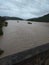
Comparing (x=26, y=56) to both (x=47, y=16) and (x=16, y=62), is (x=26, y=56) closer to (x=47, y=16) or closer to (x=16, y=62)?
(x=16, y=62)

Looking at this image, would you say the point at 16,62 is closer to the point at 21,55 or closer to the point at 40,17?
the point at 21,55

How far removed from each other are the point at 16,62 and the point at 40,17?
9168mm

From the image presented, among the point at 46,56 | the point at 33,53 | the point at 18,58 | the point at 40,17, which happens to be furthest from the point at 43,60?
the point at 40,17

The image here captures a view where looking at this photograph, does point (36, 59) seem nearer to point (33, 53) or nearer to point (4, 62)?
point (33, 53)

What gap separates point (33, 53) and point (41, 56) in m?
0.10

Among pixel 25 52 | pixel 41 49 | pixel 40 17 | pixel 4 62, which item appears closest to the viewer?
pixel 4 62

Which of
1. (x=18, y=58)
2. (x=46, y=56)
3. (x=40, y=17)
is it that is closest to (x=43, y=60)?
(x=46, y=56)

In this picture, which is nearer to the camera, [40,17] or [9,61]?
[9,61]

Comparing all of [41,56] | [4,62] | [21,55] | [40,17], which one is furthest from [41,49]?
[40,17]

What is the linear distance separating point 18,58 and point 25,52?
0.21ft

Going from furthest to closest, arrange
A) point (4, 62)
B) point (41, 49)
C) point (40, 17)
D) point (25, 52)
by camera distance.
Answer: point (40, 17)
point (41, 49)
point (25, 52)
point (4, 62)

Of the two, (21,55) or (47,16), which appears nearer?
(21,55)

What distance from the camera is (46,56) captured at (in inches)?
38.3

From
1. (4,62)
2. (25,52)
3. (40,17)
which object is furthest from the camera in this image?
(40,17)
